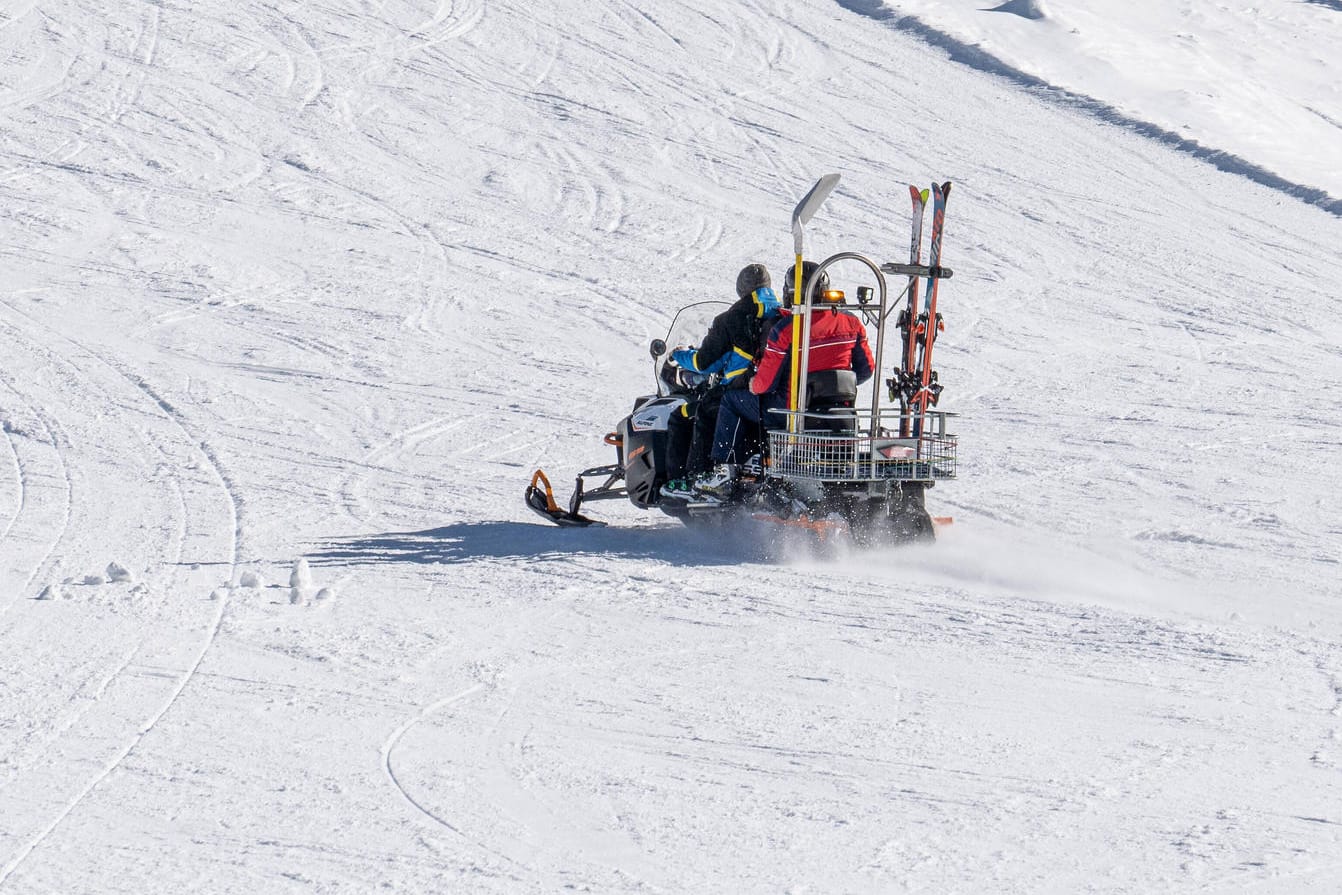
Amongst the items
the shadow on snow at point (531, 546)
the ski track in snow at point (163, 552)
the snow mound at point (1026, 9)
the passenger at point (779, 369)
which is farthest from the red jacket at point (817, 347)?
the snow mound at point (1026, 9)

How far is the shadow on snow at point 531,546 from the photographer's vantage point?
823cm

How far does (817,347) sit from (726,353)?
1.78 feet

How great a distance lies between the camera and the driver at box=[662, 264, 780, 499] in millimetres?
8531

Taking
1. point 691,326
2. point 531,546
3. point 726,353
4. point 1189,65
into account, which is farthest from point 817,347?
point 1189,65

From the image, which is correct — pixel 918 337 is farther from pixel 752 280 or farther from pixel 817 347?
pixel 752 280

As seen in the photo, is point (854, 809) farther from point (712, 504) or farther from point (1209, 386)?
point (1209, 386)

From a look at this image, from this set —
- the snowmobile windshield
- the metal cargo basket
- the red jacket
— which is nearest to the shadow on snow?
the metal cargo basket

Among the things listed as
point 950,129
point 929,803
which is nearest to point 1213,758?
point 929,803

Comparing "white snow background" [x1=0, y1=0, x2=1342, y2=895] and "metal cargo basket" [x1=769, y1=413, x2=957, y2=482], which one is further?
"metal cargo basket" [x1=769, y1=413, x2=957, y2=482]

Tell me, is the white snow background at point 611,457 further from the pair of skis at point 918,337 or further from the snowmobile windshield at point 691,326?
the snowmobile windshield at point 691,326

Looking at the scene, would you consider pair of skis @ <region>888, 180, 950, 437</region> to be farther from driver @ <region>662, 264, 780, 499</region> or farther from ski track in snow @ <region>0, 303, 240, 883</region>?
ski track in snow @ <region>0, 303, 240, 883</region>

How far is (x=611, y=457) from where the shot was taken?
11469 millimetres

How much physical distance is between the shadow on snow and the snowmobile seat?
70cm

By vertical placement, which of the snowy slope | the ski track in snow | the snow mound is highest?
the snow mound
